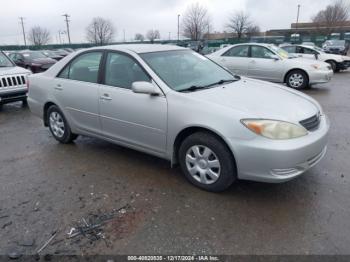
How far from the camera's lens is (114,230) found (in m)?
2.73

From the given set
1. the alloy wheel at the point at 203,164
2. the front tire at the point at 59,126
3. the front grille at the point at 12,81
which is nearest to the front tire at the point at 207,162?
the alloy wheel at the point at 203,164

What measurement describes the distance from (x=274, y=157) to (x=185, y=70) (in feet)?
5.73

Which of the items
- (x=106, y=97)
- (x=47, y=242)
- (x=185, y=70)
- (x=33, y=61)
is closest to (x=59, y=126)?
(x=106, y=97)

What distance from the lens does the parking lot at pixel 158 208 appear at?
2533mm

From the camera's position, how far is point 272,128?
2857 mm

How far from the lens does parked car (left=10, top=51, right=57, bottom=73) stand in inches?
533

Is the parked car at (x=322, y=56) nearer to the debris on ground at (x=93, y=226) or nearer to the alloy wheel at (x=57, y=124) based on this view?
the alloy wheel at (x=57, y=124)

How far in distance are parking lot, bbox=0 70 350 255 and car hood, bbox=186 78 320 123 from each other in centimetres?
89

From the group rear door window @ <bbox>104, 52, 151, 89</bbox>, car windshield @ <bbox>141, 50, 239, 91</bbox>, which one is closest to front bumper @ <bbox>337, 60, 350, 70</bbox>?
car windshield @ <bbox>141, 50, 239, 91</bbox>

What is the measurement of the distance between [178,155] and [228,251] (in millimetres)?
1357

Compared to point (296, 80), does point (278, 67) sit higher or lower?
higher

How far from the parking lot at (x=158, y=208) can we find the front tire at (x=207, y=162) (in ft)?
0.44

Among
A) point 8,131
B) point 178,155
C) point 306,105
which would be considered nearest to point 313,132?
point 306,105

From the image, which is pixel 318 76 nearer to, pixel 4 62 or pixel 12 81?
pixel 12 81
